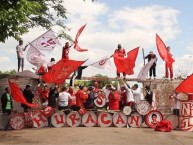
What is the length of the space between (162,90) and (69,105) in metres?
6.23

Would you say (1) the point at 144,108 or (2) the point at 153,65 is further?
(2) the point at 153,65

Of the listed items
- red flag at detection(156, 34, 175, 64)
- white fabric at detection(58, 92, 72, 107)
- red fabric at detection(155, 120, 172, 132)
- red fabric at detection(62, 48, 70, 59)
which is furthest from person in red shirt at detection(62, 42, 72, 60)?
red fabric at detection(155, 120, 172, 132)

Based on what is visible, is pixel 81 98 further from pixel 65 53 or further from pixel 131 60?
pixel 131 60

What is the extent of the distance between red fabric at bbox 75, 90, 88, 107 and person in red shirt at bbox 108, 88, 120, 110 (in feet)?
3.60

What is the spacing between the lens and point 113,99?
18.3 m

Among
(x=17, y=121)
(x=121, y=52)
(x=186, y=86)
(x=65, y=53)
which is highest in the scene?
(x=121, y=52)

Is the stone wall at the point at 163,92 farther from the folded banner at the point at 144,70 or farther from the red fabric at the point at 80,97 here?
the red fabric at the point at 80,97

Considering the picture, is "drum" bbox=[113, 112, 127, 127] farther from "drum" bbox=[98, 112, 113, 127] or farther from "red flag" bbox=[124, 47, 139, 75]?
"red flag" bbox=[124, 47, 139, 75]

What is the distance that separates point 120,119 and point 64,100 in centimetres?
257

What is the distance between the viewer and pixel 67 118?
1803 cm

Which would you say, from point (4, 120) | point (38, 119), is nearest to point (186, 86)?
point (38, 119)

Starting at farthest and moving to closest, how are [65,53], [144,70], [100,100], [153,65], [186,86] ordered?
[153,65], [144,70], [65,53], [100,100], [186,86]

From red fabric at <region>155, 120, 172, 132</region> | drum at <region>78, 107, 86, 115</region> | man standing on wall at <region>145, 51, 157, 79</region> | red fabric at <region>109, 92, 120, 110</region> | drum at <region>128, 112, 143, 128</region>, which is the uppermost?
man standing on wall at <region>145, 51, 157, 79</region>

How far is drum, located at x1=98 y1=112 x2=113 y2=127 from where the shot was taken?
18.1m
